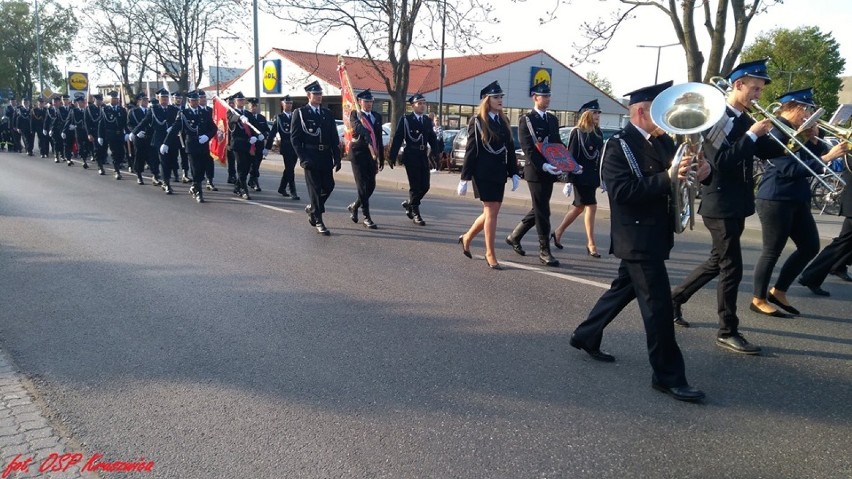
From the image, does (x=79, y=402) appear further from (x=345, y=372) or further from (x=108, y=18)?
(x=108, y=18)

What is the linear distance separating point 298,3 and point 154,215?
1470cm

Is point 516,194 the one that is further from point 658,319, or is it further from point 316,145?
point 658,319

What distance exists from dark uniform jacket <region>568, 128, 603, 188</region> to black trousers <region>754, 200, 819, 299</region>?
230 centimetres

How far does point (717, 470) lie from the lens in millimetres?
3207

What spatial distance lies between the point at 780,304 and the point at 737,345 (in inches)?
58.2

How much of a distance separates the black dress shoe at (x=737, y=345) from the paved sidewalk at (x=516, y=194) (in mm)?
5923

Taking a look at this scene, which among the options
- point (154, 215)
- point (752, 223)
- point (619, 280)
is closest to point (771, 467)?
point (619, 280)

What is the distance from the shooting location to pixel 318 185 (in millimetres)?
9344

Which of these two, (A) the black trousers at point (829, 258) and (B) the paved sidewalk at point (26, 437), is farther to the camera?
(A) the black trousers at point (829, 258)

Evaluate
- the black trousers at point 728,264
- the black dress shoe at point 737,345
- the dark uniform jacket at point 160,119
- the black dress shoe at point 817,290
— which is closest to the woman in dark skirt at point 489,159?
the black trousers at point 728,264

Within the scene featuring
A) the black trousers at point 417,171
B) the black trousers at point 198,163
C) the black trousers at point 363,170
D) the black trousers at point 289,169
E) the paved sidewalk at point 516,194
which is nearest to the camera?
the black trousers at point 363,170

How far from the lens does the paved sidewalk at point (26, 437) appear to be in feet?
10.2

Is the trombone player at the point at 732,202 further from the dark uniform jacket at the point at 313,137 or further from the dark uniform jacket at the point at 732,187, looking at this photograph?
the dark uniform jacket at the point at 313,137

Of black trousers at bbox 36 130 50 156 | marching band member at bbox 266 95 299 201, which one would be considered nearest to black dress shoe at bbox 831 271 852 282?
marching band member at bbox 266 95 299 201
